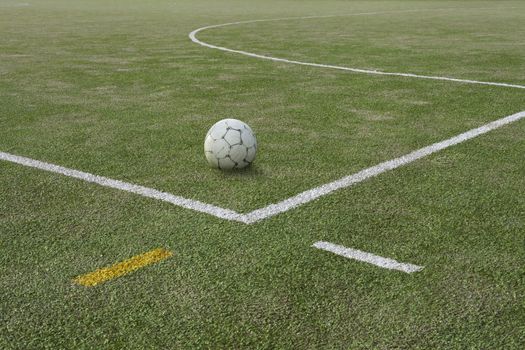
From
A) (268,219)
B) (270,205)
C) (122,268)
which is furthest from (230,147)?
(122,268)

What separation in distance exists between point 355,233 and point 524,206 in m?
1.13

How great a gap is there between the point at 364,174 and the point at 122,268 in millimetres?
2010

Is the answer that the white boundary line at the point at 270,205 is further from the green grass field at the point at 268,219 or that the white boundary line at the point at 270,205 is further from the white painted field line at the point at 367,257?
the white painted field line at the point at 367,257

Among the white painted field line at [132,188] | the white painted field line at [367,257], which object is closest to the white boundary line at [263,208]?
the white painted field line at [132,188]

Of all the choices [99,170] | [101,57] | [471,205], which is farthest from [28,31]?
[471,205]

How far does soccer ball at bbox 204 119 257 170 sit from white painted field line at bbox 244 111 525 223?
0.61m

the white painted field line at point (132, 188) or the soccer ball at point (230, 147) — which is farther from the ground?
the soccer ball at point (230, 147)

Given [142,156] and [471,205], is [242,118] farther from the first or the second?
[471,205]

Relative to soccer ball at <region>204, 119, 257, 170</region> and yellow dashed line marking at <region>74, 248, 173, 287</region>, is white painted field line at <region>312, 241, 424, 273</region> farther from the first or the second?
soccer ball at <region>204, 119, 257, 170</region>

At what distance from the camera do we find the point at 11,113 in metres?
6.56

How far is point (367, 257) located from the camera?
322 centimetres

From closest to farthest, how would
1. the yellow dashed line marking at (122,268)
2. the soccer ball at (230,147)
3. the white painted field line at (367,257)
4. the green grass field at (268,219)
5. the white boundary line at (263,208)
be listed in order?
the green grass field at (268,219)
the yellow dashed line marking at (122,268)
the white painted field line at (367,257)
the white boundary line at (263,208)
the soccer ball at (230,147)

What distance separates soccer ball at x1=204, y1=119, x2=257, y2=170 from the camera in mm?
4504

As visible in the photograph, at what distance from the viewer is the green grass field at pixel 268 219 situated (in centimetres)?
266
